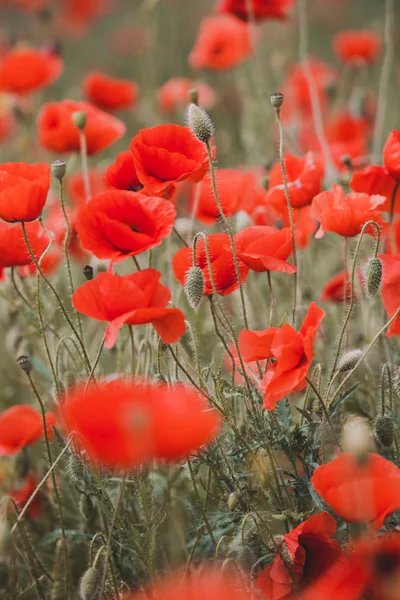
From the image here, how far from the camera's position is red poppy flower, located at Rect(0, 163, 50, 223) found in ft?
4.71

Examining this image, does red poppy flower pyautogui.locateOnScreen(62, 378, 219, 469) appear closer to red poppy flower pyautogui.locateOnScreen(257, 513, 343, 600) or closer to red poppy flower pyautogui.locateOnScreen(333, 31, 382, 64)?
red poppy flower pyautogui.locateOnScreen(257, 513, 343, 600)

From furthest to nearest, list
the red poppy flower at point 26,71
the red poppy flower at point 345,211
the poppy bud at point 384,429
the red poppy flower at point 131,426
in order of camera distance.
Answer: the red poppy flower at point 26,71
the red poppy flower at point 345,211
the poppy bud at point 384,429
the red poppy flower at point 131,426

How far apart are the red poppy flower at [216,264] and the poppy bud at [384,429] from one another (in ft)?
1.15

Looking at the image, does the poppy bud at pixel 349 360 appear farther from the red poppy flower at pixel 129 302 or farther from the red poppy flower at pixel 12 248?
the red poppy flower at pixel 12 248

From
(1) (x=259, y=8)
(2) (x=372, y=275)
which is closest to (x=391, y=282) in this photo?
(2) (x=372, y=275)

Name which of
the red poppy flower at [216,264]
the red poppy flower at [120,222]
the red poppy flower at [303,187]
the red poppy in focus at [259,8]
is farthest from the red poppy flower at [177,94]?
the red poppy flower at [120,222]

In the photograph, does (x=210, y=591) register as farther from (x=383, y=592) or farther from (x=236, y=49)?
(x=236, y=49)

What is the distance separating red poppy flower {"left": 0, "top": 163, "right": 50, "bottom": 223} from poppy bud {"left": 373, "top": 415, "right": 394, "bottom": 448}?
717mm

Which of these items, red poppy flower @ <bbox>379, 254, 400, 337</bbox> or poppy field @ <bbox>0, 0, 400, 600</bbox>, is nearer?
poppy field @ <bbox>0, 0, 400, 600</bbox>

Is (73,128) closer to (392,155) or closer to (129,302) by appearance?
(392,155)

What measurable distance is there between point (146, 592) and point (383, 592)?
21.8 inches

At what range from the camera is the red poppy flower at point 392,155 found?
5.23 ft

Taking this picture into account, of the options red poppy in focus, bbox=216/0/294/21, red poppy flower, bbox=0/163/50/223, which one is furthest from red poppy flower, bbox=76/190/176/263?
red poppy in focus, bbox=216/0/294/21

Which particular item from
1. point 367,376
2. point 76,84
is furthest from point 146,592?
point 76,84
